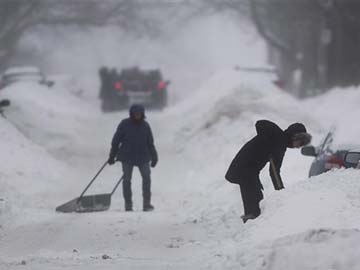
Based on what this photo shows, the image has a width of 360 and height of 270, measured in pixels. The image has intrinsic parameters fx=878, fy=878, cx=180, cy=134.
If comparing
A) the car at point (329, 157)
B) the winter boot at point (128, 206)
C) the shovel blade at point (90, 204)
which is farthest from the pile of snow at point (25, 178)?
the car at point (329, 157)

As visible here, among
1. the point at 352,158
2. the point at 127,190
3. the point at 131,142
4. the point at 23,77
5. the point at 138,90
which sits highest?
the point at 23,77

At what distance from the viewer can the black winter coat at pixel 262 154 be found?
8.59 meters

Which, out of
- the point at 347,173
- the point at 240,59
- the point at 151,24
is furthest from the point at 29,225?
the point at 240,59

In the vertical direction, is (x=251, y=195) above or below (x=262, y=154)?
below

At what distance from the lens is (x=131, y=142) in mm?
12227

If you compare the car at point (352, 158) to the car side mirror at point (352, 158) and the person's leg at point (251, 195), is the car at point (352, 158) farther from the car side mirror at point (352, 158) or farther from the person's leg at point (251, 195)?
the person's leg at point (251, 195)

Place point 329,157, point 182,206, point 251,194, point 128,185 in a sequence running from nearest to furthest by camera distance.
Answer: point 251,194 < point 329,157 < point 128,185 < point 182,206

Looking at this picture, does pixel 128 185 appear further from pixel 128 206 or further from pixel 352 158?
pixel 352 158

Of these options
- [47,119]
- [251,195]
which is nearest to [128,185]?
[251,195]

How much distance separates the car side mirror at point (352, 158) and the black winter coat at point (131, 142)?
3.64 meters

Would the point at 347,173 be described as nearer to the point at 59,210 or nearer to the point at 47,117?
the point at 59,210

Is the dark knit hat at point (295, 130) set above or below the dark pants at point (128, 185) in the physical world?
above

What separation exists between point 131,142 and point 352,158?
3778mm

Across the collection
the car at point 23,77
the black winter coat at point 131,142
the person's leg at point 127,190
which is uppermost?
the car at point 23,77
